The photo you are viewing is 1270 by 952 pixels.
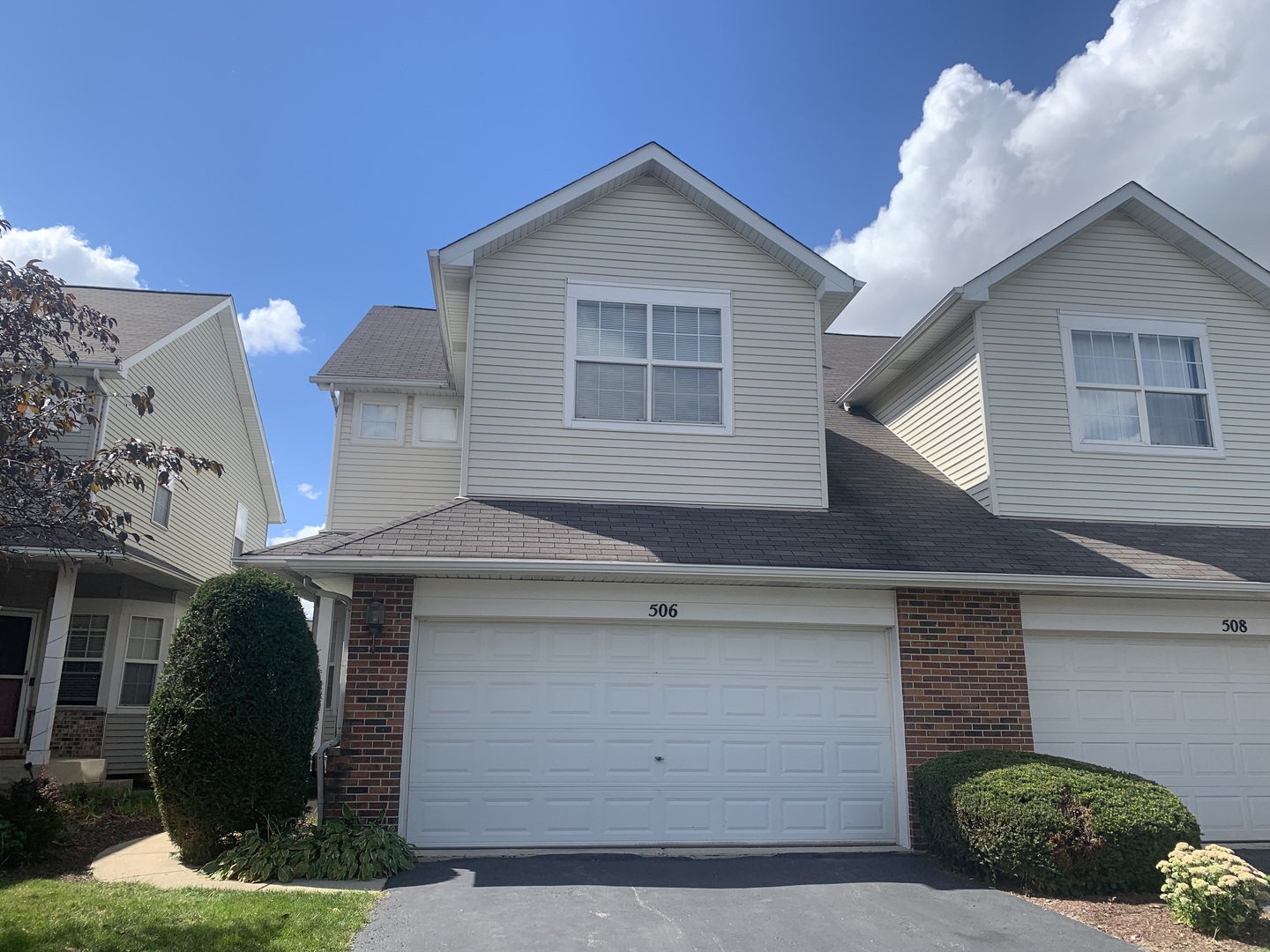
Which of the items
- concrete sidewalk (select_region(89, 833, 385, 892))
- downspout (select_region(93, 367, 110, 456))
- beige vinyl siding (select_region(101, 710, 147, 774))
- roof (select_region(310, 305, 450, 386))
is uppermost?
roof (select_region(310, 305, 450, 386))

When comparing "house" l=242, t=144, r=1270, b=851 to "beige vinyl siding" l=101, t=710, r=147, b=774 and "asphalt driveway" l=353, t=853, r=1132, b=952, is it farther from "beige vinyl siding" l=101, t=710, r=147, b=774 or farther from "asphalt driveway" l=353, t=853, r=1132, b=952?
"beige vinyl siding" l=101, t=710, r=147, b=774

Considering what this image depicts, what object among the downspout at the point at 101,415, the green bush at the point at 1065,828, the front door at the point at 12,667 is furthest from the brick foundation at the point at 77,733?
the green bush at the point at 1065,828

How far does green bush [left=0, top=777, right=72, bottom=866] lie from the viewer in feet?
26.6

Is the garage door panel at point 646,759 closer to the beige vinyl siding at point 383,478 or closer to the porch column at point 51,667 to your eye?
the porch column at point 51,667

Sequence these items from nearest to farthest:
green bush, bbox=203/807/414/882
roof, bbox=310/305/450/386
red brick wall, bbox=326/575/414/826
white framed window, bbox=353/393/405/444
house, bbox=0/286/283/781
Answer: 1. green bush, bbox=203/807/414/882
2. red brick wall, bbox=326/575/414/826
3. house, bbox=0/286/283/781
4. roof, bbox=310/305/450/386
5. white framed window, bbox=353/393/405/444

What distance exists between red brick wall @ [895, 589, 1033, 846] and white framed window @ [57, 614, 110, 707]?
1245cm

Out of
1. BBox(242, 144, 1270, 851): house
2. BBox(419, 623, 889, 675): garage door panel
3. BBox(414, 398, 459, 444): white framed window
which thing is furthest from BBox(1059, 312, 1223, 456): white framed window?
BBox(414, 398, 459, 444): white framed window

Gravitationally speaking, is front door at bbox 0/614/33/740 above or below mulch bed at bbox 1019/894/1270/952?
above

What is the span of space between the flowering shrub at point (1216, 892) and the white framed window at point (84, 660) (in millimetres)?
14778

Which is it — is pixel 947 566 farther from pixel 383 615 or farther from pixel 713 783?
pixel 383 615

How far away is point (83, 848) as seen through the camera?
921 centimetres

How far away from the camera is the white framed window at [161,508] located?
51.3 feet

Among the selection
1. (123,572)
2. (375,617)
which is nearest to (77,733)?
(123,572)

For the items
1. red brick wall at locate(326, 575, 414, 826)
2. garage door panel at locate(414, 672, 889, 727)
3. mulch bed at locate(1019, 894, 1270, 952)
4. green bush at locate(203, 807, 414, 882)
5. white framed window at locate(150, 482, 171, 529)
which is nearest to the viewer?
mulch bed at locate(1019, 894, 1270, 952)
